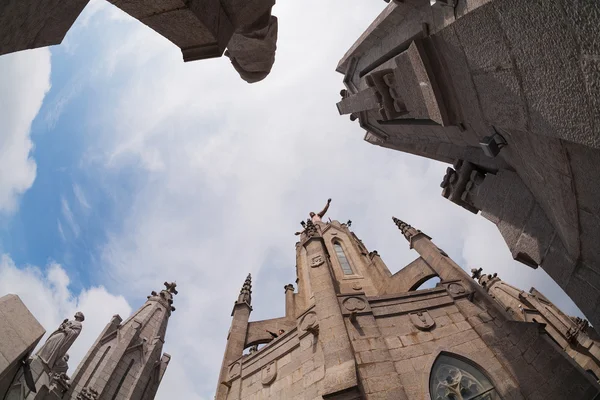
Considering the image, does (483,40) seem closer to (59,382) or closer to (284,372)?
(284,372)

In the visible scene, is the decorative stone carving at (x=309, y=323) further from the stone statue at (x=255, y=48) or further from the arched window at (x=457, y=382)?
the stone statue at (x=255, y=48)

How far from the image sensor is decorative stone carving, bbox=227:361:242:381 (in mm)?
10734

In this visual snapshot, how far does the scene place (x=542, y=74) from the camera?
2252 mm

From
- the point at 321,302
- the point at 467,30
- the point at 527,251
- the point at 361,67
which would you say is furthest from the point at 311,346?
the point at 467,30

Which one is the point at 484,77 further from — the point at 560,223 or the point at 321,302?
the point at 321,302

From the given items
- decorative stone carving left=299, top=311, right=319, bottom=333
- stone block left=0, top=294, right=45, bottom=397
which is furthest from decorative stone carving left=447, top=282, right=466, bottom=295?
stone block left=0, top=294, right=45, bottom=397

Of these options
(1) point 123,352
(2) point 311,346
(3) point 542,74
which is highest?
(1) point 123,352

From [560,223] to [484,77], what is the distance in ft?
6.72

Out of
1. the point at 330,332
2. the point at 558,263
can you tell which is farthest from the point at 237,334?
the point at 558,263

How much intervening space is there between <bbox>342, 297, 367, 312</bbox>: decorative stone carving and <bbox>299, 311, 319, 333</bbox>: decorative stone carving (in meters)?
1.01

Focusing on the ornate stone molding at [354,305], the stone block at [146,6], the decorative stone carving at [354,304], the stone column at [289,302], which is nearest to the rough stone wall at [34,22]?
the stone block at [146,6]

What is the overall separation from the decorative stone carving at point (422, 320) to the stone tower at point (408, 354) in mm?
30

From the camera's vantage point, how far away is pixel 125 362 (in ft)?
38.8

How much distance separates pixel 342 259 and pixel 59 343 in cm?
1408
